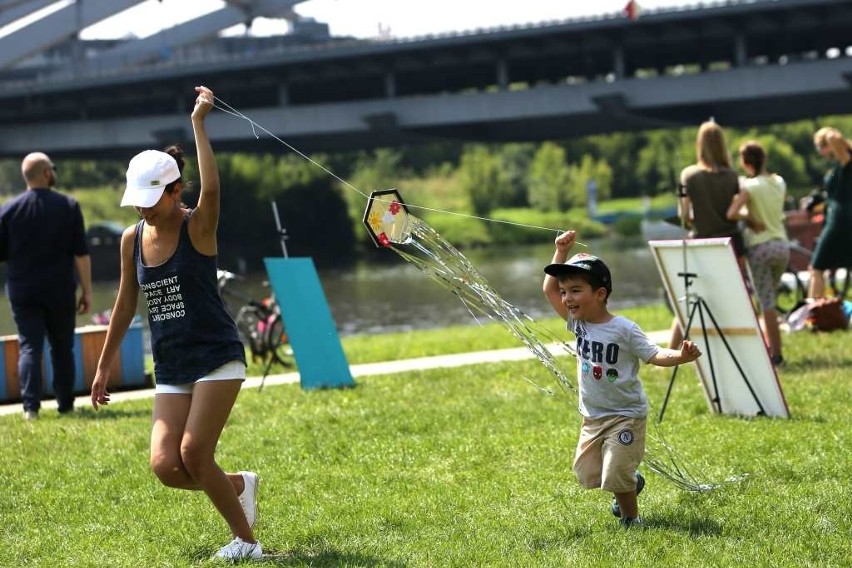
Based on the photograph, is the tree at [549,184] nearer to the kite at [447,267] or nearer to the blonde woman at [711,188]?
the blonde woman at [711,188]

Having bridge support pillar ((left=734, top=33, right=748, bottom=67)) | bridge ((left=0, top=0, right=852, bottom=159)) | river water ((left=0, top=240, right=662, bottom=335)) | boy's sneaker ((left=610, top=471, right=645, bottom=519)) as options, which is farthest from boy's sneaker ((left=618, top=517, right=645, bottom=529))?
bridge support pillar ((left=734, top=33, right=748, bottom=67))

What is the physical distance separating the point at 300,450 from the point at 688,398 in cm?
323

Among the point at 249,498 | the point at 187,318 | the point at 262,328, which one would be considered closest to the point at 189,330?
the point at 187,318

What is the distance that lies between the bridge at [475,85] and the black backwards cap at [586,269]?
150ft

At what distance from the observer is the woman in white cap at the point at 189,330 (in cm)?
607

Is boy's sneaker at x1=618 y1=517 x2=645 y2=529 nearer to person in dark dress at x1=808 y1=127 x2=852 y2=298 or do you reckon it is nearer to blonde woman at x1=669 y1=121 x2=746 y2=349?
blonde woman at x1=669 y1=121 x2=746 y2=349

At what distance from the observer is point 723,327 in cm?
984

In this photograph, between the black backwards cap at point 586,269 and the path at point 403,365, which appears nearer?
the black backwards cap at point 586,269

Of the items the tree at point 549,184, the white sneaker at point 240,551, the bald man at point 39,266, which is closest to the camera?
the white sneaker at point 240,551

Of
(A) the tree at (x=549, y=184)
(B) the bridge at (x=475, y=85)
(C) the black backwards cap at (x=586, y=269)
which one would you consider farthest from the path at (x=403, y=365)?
(A) the tree at (x=549, y=184)

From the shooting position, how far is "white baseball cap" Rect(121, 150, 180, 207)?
6039 mm

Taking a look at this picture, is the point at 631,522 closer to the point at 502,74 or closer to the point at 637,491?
the point at 637,491

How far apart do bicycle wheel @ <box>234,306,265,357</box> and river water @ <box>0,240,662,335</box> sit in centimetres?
821

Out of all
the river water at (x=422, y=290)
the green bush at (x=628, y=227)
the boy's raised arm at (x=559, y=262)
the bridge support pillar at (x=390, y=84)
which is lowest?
the green bush at (x=628, y=227)
